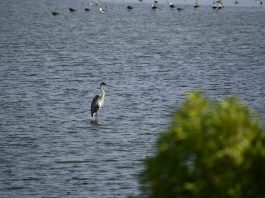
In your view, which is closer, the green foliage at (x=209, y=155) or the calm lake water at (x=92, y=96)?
the green foliage at (x=209, y=155)

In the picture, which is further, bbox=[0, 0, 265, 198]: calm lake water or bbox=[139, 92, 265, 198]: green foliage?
bbox=[0, 0, 265, 198]: calm lake water

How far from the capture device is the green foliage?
351 inches

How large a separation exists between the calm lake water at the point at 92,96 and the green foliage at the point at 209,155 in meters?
14.8

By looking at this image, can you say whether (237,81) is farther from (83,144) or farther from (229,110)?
(229,110)

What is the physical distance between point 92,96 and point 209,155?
4042 cm

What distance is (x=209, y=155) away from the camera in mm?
8977

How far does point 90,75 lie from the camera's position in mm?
62844

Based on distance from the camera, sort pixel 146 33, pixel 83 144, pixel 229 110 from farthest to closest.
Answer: pixel 146 33 → pixel 83 144 → pixel 229 110

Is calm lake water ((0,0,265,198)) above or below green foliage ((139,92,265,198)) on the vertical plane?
below

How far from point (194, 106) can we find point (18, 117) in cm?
3031

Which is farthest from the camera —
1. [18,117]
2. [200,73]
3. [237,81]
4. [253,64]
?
[253,64]

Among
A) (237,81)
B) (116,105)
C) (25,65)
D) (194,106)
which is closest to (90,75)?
(25,65)

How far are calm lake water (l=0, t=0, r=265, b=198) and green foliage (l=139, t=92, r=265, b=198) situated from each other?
1477 cm

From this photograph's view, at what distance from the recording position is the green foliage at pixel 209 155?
8906mm
